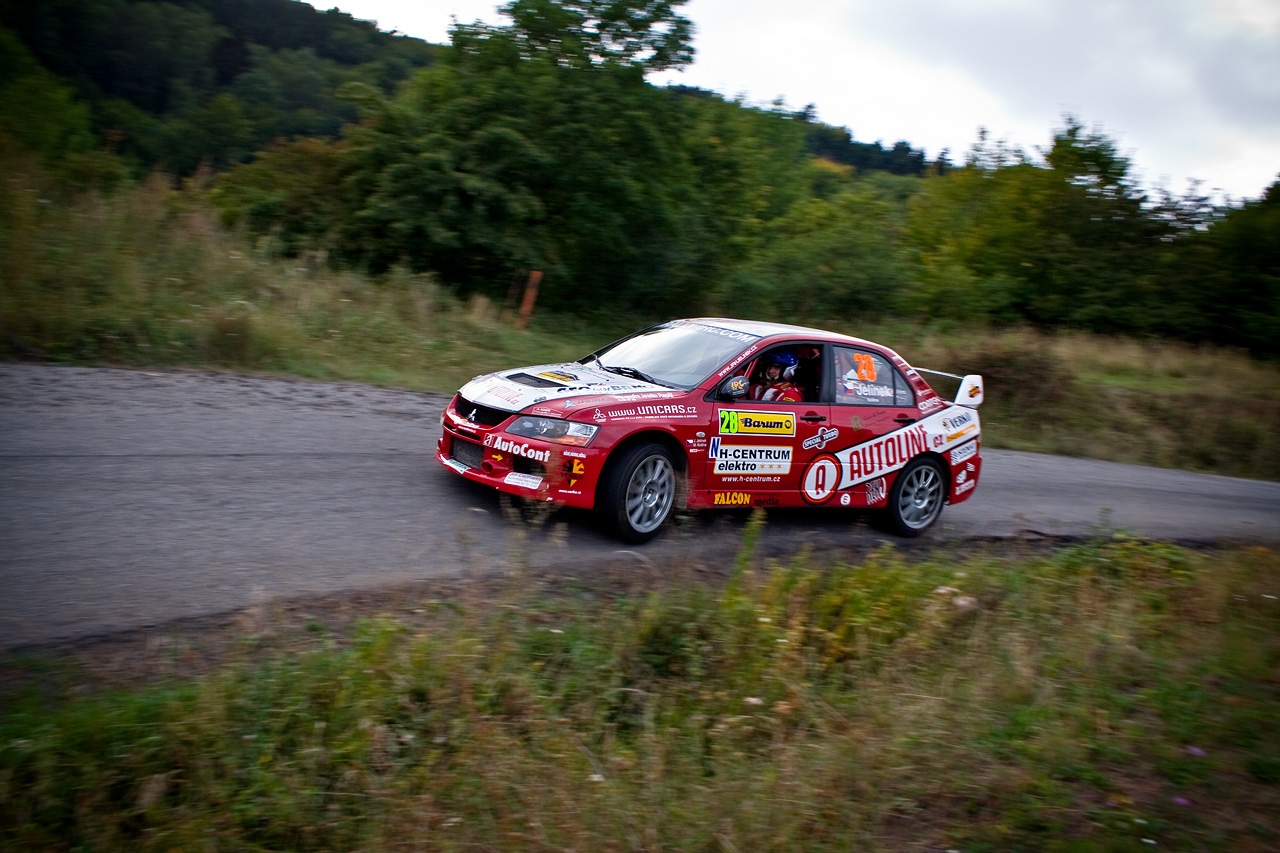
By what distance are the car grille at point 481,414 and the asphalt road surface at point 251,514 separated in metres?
0.67

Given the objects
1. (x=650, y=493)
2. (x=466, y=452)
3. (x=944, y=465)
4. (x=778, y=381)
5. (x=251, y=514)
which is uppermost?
(x=778, y=381)

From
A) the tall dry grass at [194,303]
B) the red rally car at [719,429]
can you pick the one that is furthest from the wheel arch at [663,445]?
the tall dry grass at [194,303]

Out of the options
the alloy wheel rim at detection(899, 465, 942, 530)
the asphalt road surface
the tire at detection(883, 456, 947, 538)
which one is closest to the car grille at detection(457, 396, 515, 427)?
the asphalt road surface

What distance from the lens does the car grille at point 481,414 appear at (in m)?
6.96

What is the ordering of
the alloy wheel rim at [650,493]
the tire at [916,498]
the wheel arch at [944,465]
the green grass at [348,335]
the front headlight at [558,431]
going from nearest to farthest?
1. the front headlight at [558,431]
2. the alloy wheel rim at [650,493]
3. the tire at [916,498]
4. the wheel arch at [944,465]
5. the green grass at [348,335]

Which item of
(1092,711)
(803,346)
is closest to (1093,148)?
(803,346)

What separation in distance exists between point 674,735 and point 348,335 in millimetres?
10961

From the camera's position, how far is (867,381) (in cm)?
837

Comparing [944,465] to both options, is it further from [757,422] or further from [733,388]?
[733,388]

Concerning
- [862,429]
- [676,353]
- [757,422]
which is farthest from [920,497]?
[676,353]

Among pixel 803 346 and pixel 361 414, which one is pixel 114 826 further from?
pixel 361 414

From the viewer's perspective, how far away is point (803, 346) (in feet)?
26.7

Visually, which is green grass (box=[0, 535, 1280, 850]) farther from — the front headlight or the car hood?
the car hood

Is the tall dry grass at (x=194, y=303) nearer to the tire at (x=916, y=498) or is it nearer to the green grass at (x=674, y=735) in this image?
the tire at (x=916, y=498)
